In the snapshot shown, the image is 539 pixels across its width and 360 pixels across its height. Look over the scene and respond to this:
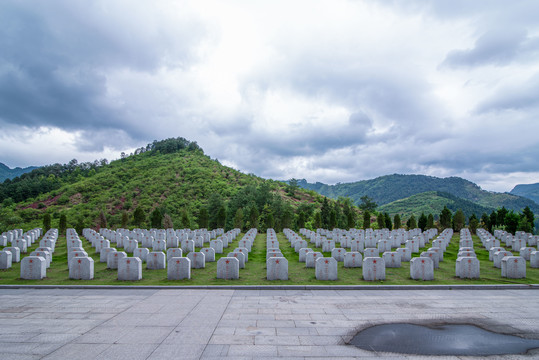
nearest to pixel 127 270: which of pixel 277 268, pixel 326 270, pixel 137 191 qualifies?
pixel 277 268

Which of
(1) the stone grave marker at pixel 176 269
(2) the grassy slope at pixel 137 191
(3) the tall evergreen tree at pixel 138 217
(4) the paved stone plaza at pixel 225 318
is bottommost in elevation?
(4) the paved stone plaza at pixel 225 318

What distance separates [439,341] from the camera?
640 centimetres

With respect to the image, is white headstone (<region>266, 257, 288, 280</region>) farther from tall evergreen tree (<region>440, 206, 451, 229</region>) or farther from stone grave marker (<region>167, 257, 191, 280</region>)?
tall evergreen tree (<region>440, 206, 451, 229</region>)

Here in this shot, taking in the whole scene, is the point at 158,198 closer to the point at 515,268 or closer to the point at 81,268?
the point at 81,268

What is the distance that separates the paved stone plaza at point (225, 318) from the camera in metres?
5.94

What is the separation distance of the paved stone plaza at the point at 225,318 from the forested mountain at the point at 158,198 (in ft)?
111

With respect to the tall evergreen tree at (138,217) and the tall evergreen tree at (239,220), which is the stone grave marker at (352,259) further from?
the tall evergreen tree at (138,217)

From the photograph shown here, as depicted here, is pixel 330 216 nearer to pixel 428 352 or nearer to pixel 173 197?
pixel 173 197

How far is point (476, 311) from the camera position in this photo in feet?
27.9

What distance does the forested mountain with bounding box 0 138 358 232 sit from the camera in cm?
4762

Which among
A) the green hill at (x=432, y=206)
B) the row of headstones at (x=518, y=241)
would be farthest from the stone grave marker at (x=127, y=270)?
the green hill at (x=432, y=206)

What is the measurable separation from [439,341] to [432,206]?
127m

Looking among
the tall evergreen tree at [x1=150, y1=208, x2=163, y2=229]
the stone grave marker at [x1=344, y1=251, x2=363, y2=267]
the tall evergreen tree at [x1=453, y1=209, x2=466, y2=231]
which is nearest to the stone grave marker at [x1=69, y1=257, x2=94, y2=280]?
the stone grave marker at [x1=344, y1=251, x2=363, y2=267]

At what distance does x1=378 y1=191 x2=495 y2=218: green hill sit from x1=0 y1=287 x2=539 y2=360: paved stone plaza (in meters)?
108
